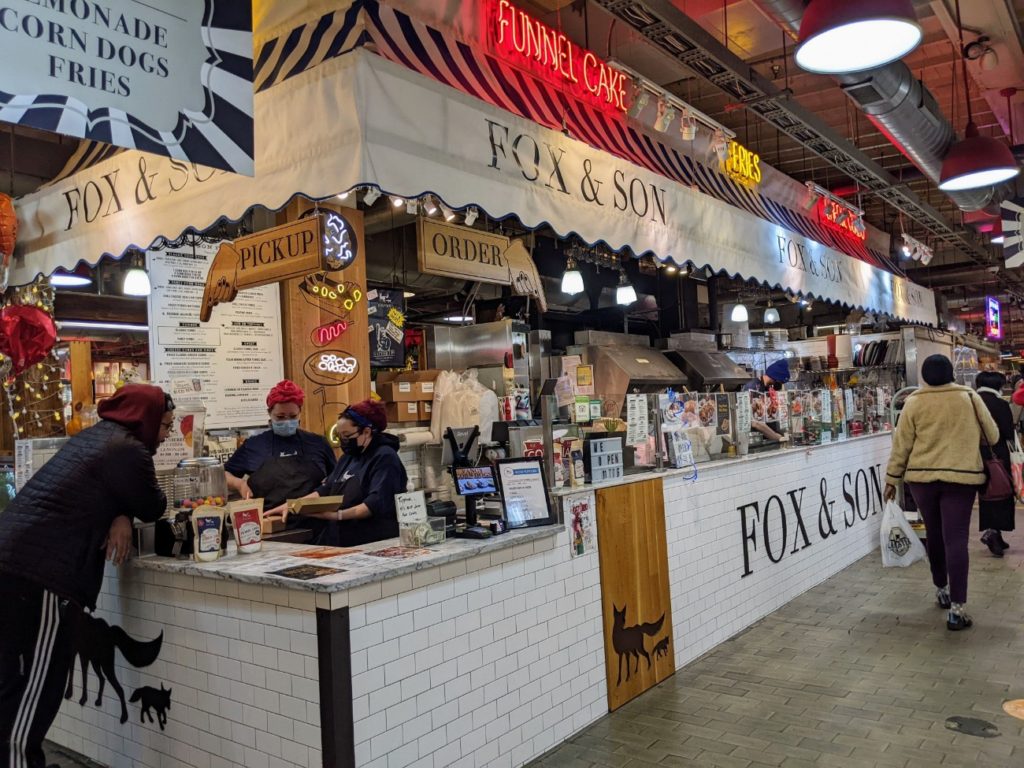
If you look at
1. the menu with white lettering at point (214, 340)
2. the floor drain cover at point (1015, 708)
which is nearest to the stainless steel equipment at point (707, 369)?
the menu with white lettering at point (214, 340)

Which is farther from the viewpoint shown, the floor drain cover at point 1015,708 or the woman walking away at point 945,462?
the woman walking away at point 945,462

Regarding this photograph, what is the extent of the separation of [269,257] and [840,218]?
7514mm

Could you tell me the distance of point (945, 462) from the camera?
5.17 meters

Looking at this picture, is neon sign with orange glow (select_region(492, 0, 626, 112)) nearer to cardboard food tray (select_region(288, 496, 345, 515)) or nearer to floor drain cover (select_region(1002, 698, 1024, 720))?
cardboard food tray (select_region(288, 496, 345, 515))

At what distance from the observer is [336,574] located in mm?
2801

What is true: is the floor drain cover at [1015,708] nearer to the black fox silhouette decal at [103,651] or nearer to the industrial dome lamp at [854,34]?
the industrial dome lamp at [854,34]

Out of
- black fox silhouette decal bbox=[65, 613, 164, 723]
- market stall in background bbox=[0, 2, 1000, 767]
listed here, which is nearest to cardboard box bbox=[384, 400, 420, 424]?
market stall in background bbox=[0, 2, 1000, 767]

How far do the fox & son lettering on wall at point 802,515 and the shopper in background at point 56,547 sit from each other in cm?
399

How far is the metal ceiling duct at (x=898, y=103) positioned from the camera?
5.21 m

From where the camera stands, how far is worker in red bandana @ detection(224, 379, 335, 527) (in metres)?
4.88

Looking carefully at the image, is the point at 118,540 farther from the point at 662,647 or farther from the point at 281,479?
the point at 662,647

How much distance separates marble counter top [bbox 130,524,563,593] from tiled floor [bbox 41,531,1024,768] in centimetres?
108

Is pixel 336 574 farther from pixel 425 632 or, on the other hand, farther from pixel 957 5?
pixel 957 5

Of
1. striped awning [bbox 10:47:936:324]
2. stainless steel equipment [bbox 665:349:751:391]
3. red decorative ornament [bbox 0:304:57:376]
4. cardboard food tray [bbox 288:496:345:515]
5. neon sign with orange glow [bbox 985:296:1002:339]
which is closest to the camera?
striped awning [bbox 10:47:936:324]
